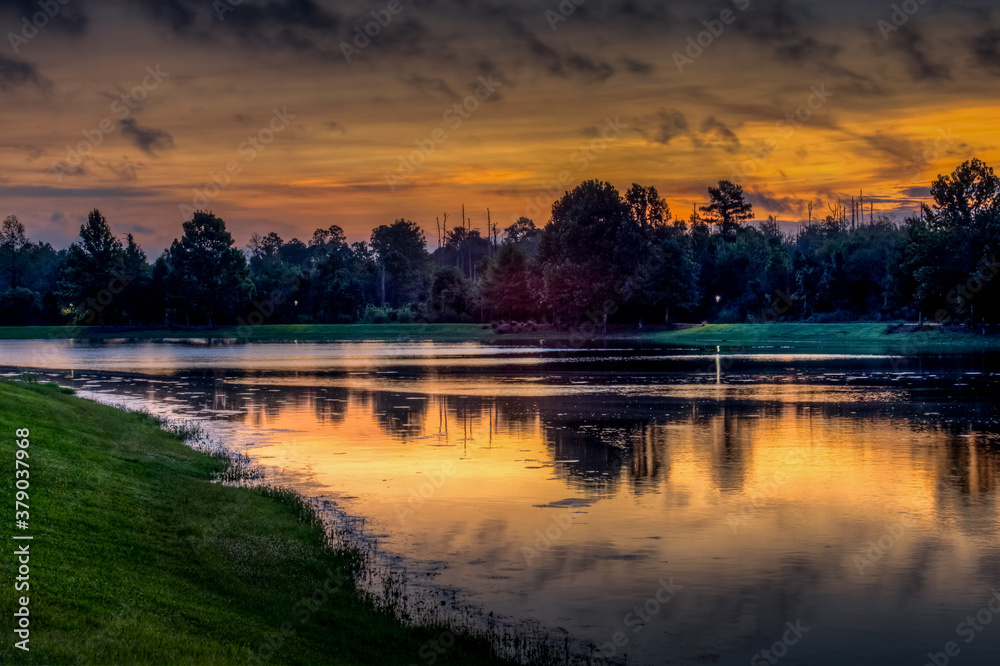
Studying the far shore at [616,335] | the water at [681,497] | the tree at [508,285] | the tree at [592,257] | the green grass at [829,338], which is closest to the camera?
the water at [681,497]

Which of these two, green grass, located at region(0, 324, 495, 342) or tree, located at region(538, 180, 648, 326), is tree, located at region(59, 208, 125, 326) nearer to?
green grass, located at region(0, 324, 495, 342)

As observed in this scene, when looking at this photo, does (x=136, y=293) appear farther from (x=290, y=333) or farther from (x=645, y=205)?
(x=645, y=205)

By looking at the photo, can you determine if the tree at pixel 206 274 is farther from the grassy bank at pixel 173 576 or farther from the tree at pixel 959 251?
the grassy bank at pixel 173 576

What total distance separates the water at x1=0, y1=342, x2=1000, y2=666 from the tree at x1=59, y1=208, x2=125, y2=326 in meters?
114

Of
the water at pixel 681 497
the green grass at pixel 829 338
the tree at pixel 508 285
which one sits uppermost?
the tree at pixel 508 285

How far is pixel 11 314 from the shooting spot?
170 metres

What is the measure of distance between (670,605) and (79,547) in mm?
9029

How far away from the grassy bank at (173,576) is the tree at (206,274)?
141 meters

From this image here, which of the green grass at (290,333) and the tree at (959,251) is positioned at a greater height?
the tree at (959,251)

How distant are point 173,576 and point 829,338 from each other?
103124mm

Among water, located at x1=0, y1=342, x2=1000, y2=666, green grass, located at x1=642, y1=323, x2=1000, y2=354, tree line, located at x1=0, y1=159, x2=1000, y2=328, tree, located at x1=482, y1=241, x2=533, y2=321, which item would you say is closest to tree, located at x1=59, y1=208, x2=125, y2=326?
tree line, located at x1=0, y1=159, x2=1000, y2=328

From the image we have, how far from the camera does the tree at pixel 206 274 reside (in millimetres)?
160000

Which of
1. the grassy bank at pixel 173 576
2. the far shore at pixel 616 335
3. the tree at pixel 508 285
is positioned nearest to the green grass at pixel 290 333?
the far shore at pixel 616 335

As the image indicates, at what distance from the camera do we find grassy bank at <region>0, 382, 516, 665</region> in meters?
11.0
